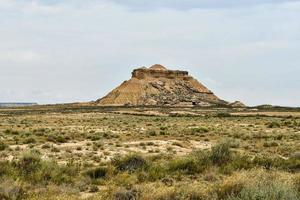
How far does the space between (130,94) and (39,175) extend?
454 feet

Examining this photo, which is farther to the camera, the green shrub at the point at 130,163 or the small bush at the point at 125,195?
the green shrub at the point at 130,163

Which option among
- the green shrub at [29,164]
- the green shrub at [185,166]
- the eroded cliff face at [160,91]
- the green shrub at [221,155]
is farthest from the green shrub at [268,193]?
the eroded cliff face at [160,91]

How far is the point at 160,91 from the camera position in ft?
500

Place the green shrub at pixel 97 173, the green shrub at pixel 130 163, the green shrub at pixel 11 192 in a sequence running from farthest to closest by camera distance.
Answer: the green shrub at pixel 130 163 → the green shrub at pixel 97 173 → the green shrub at pixel 11 192

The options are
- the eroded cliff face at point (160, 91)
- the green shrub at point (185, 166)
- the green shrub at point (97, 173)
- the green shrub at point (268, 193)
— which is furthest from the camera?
the eroded cliff face at point (160, 91)

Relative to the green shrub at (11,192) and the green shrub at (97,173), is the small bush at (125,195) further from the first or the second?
the green shrub at (97,173)

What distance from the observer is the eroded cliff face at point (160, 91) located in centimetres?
14512

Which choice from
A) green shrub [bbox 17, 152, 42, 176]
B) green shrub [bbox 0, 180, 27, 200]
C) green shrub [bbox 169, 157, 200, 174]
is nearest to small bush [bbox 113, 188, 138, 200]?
green shrub [bbox 0, 180, 27, 200]

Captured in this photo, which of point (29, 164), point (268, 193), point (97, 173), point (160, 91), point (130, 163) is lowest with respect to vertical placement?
point (97, 173)

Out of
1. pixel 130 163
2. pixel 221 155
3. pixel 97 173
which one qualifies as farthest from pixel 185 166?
pixel 97 173

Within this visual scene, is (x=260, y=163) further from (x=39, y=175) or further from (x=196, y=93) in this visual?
(x=196, y=93)

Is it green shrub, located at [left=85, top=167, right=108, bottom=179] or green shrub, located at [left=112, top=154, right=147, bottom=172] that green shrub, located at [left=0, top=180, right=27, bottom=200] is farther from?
green shrub, located at [left=112, top=154, right=147, bottom=172]

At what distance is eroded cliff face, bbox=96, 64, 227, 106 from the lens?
145m

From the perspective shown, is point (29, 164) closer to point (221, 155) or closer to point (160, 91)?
point (221, 155)
